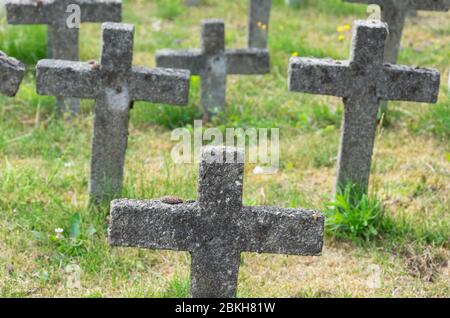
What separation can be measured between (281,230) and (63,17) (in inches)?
163

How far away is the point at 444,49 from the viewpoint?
942 centimetres

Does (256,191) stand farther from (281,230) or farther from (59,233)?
(281,230)

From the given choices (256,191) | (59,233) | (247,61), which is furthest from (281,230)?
(247,61)

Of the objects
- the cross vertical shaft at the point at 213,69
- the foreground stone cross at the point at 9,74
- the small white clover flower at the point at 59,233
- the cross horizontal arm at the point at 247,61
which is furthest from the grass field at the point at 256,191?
the foreground stone cross at the point at 9,74

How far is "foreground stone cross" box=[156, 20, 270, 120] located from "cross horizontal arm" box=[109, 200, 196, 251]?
3779 mm

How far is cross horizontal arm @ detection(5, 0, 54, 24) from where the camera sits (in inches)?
276

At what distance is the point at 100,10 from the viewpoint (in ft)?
23.7

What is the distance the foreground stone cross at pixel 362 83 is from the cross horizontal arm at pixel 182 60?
2434mm

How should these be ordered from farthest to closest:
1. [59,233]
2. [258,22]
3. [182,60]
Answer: [258,22]
[182,60]
[59,233]

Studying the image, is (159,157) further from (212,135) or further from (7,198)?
(7,198)

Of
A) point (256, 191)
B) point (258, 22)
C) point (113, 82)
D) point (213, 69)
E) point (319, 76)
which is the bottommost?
point (256, 191)
